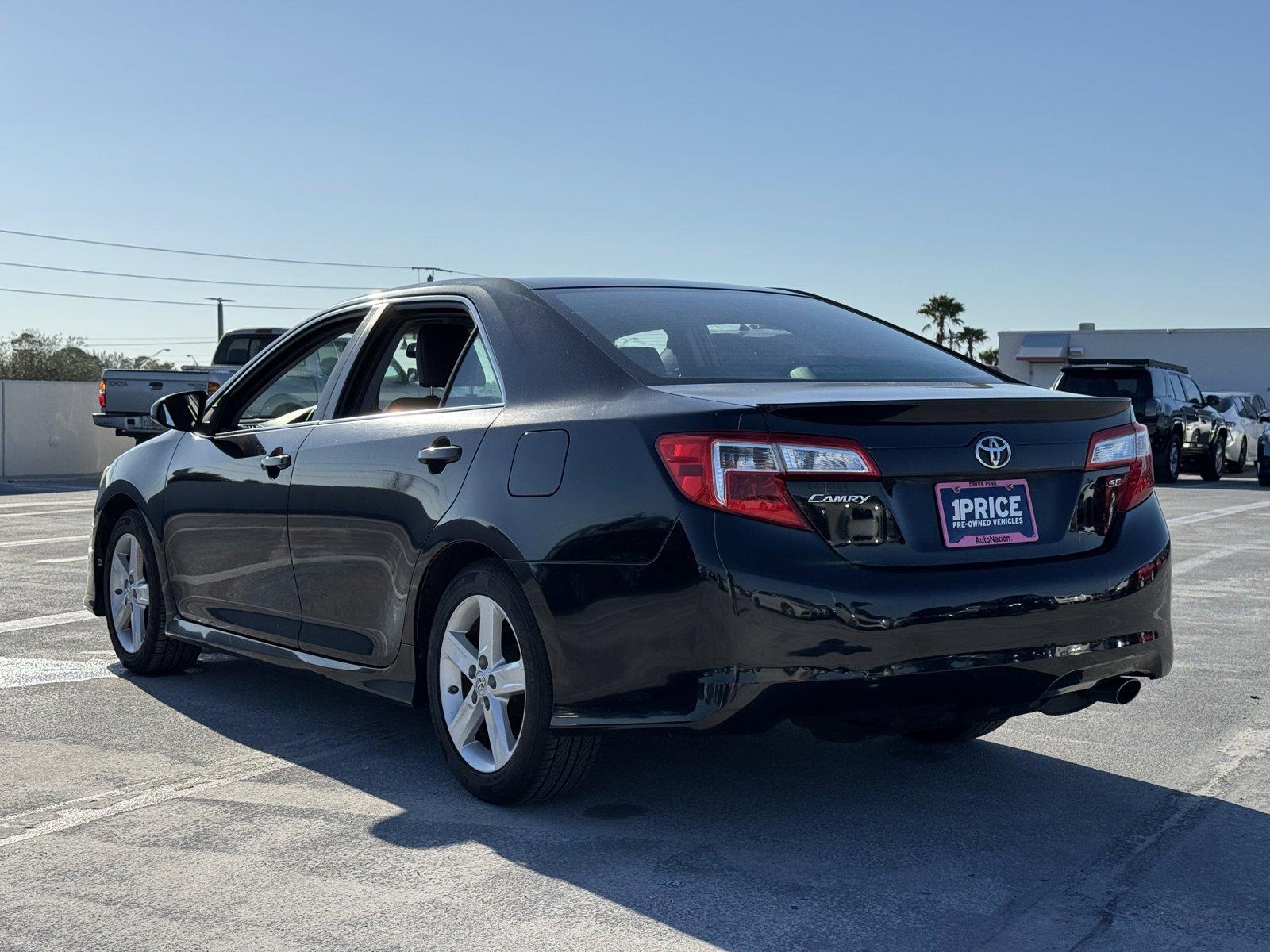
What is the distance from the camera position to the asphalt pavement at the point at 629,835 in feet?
11.7

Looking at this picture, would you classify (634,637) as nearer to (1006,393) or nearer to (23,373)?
(1006,393)

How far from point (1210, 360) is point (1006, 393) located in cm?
4697

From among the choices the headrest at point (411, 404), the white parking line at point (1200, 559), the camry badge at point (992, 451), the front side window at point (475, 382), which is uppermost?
the front side window at point (475, 382)

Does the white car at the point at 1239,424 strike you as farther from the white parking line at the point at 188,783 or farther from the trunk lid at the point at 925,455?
the trunk lid at the point at 925,455

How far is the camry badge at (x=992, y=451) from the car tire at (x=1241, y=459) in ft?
84.6

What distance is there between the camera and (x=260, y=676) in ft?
22.3

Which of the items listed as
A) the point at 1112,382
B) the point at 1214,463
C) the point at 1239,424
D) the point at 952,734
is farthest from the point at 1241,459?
the point at 952,734

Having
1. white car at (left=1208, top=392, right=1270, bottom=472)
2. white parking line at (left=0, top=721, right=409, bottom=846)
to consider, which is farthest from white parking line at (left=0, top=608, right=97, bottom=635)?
white car at (left=1208, top=392, right=1270, bottom=472)

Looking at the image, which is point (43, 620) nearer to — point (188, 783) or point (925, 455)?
point (188, 783)

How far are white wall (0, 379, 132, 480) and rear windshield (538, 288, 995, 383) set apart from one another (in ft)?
69.9

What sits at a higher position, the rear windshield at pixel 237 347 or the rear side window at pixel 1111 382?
the rear windshield at pixel 237 347

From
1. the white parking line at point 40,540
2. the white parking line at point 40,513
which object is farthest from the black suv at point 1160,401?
the white parking line at point 40,540

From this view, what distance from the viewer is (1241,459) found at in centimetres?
2845

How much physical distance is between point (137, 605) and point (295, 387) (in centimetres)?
134
